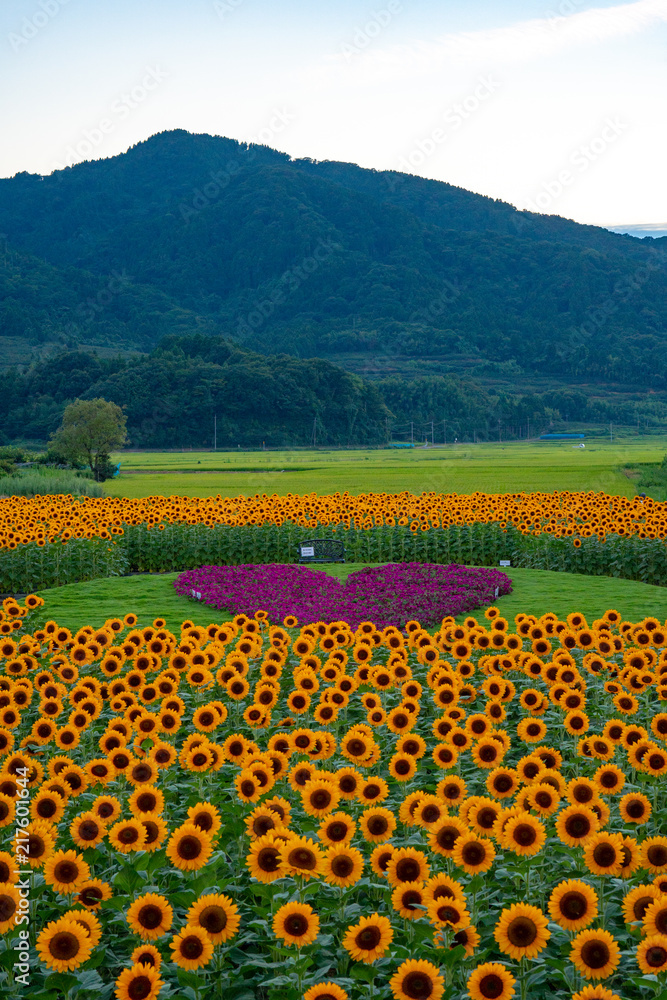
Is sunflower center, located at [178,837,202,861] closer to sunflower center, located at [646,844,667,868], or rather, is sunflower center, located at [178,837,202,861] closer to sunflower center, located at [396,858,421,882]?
sunflower center, located at [396,858,421,882]

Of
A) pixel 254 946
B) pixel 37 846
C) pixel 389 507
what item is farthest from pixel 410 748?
pixel 389 507

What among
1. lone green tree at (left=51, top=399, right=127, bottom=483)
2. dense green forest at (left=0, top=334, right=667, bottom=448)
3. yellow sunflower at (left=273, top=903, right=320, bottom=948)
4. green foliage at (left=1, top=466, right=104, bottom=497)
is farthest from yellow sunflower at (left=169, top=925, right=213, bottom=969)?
dense green forest at (left=0, top=334, right=667, bottom=448)

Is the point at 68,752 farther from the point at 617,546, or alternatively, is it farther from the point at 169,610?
the point at 617,546

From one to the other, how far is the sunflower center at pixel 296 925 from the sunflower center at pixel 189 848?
2.31ft

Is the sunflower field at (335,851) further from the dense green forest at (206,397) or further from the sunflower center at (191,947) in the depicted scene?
the dense green forest at (206,397)

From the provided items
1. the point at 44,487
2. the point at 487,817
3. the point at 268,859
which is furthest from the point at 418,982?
the point at 44,487

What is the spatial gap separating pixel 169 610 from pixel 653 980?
38.6ft

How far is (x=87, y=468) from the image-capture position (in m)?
62.3

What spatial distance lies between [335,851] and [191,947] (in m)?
0.81

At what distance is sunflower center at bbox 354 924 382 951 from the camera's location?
371 cm

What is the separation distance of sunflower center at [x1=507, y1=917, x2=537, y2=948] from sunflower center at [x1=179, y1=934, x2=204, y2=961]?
4.29ft

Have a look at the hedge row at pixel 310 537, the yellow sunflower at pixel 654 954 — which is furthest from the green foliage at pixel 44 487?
the yellow sunflower at pixel 654 954

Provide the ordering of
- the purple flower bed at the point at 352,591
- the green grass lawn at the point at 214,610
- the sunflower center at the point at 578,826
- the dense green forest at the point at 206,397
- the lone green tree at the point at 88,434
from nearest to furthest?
the sunflower center at the point at 578,826, the purple flower bed at the point at 352,591, the green grass lawn at the point at 214,610, the lone green tree at the point at 88,434, the dense green forest at the point at 206,397

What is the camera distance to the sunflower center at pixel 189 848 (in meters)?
4.33
